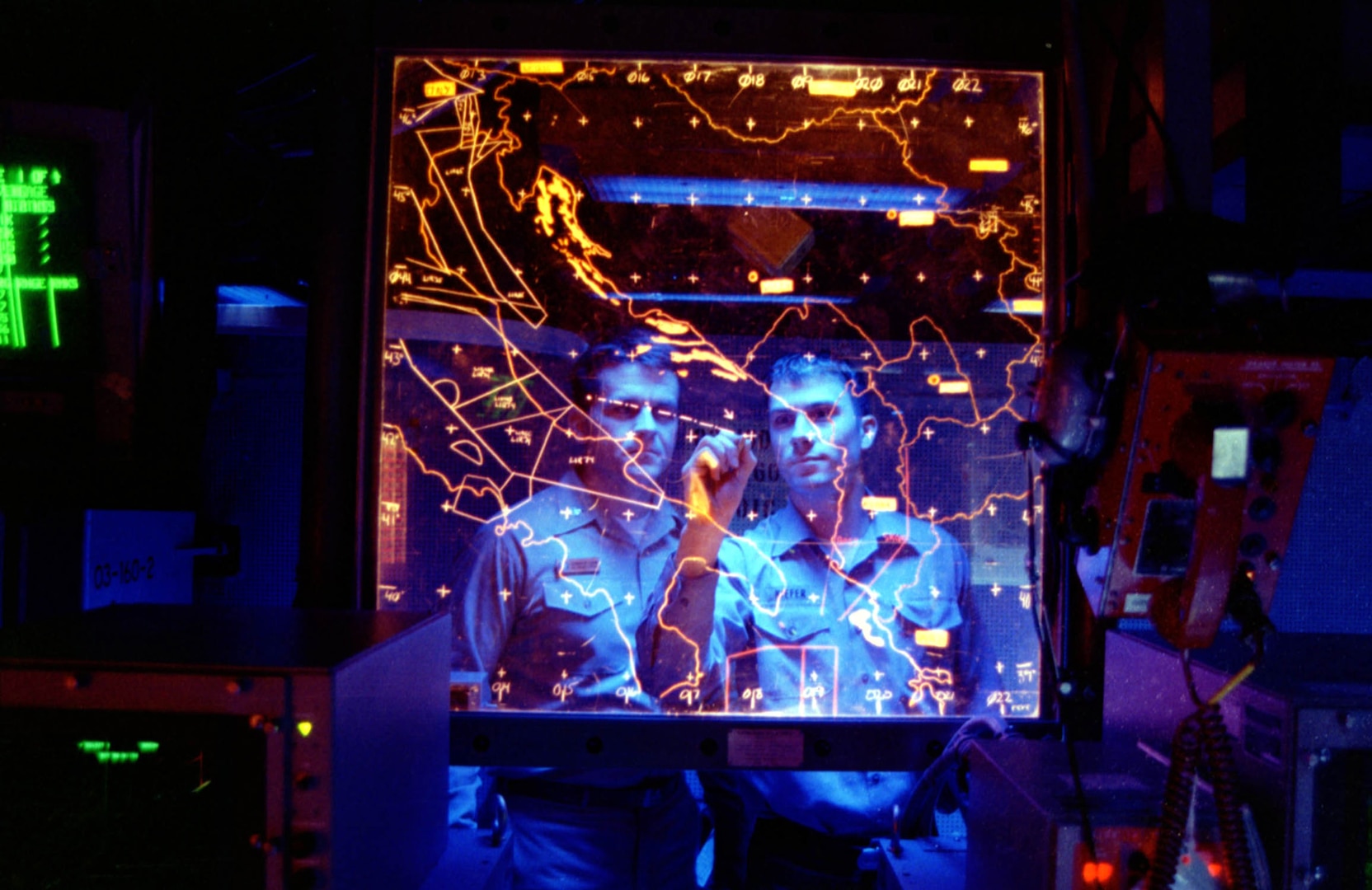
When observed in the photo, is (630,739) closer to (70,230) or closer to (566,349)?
(566,349)

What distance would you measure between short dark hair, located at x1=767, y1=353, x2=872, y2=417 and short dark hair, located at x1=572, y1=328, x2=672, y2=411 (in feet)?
0.81

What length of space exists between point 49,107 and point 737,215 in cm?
151

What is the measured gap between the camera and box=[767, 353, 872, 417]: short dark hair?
63.5 inches

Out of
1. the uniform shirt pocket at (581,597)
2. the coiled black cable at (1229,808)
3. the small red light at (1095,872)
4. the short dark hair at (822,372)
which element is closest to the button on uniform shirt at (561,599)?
the uniform shirt pocket at (581,597)

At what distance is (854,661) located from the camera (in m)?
1.60

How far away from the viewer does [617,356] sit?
5.32ft

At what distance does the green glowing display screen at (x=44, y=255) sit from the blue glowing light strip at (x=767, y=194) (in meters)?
1.14

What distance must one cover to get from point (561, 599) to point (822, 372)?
30.3 inches

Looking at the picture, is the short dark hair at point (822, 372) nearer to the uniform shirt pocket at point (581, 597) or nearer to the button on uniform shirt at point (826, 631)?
the button on uniform shirt at point (826, 631)

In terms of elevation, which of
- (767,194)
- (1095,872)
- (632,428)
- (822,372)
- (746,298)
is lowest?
(1095,872)

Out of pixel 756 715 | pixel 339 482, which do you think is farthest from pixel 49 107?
pixel 756 715

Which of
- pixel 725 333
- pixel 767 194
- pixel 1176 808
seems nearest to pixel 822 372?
pixel 725 333

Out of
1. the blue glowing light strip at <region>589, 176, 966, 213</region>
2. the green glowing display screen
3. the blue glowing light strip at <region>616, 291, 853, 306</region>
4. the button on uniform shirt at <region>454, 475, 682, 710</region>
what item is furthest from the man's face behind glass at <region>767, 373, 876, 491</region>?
the green glowing display screen

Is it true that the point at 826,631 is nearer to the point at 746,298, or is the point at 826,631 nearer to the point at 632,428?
the point at 632,428
